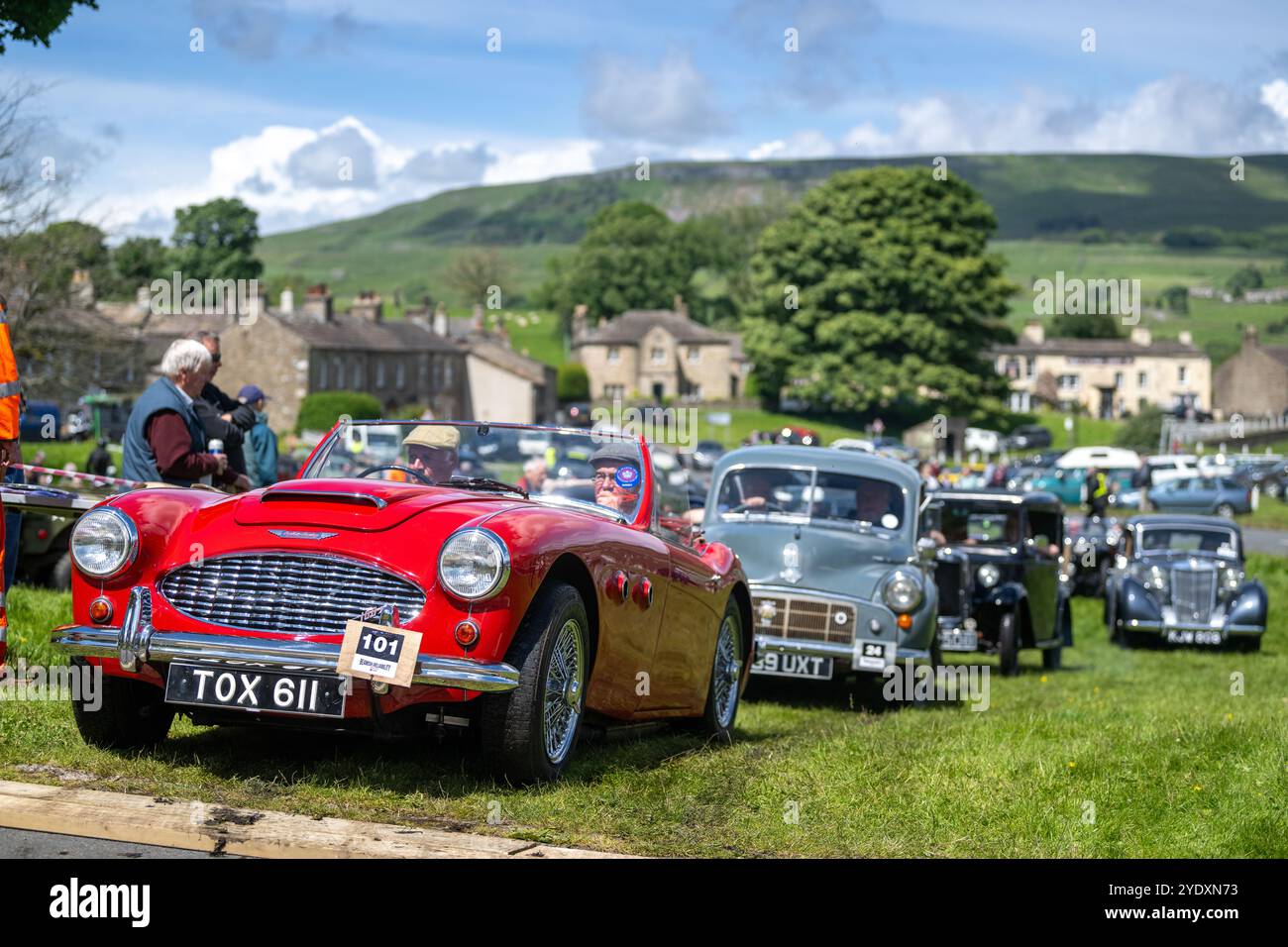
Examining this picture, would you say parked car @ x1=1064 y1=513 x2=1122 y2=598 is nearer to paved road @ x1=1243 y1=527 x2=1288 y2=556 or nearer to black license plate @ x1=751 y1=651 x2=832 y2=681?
paved road @ x1=1243 y1=527 x2=1288 y2=556

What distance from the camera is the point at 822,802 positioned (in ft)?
22.7

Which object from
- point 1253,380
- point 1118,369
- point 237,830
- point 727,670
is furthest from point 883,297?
point 237,830

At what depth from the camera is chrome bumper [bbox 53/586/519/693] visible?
6082 mm

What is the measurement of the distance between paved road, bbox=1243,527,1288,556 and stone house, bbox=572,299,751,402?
69.9m

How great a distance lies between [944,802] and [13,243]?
90.8 ft

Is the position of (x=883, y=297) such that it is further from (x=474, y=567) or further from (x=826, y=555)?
(x=474, y=567)

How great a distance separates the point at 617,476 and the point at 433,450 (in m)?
0.98

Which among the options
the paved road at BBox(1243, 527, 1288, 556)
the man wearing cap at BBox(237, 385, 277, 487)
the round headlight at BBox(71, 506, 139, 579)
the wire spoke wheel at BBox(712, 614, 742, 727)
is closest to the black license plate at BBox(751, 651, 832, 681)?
the wire spoke wheel at BBox(712, 614, 742, 727)

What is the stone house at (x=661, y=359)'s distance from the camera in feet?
386

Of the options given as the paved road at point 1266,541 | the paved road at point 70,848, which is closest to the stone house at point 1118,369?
the paved road at point 1266,541

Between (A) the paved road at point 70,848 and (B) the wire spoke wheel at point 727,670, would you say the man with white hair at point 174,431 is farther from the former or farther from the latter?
(A) the paved road at point 70,848
